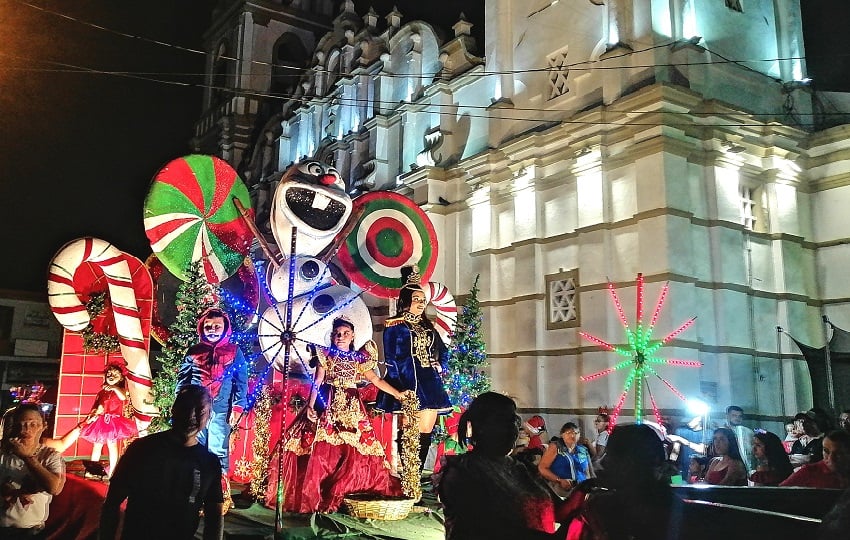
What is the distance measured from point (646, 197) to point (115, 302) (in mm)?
9487

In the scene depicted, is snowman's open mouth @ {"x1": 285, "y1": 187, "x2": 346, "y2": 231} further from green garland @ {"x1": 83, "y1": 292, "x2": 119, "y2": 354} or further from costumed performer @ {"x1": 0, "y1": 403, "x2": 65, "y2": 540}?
costumed performer @ {"x1": 0, "y1": 403, "x2": 65, "y2": 540}

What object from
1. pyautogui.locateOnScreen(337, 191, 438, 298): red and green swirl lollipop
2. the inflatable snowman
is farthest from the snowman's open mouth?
pyautogui.locateOnScreen(337, 191, 438, 298): red and green swirl lollipop

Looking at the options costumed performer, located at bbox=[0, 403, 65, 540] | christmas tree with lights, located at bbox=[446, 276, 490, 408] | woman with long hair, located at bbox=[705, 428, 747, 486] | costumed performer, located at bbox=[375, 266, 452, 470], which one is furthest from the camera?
christmas tree with lights, located at bbox=[446, 276, 490, 408]

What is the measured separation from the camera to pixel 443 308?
41.5 ft

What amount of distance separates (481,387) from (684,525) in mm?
10621

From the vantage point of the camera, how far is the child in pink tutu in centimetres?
952

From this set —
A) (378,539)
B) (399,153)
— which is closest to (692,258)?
(378,539)

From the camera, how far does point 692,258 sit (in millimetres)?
12227

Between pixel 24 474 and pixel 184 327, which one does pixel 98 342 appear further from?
pixel 24 474

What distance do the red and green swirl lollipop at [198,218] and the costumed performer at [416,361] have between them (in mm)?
2974

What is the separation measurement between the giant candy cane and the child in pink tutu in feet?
0.97

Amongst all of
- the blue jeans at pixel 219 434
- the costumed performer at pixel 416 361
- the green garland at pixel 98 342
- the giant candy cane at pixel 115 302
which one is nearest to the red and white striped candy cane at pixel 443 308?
the costumed performer at pixel 416 361

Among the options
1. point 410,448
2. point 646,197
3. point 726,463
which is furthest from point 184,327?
point 646,197

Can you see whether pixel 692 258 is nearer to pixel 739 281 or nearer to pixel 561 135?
pixel 739 281
